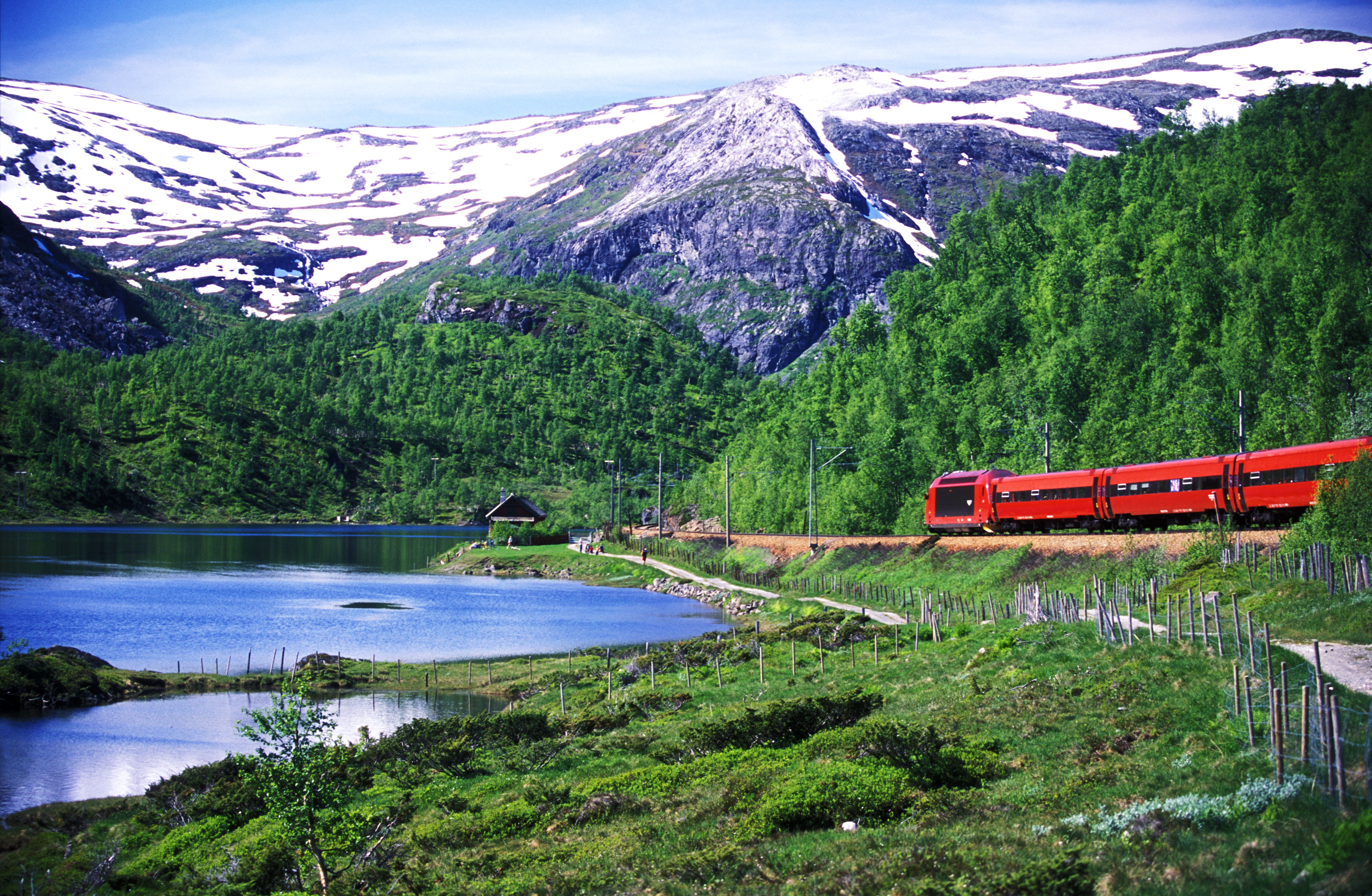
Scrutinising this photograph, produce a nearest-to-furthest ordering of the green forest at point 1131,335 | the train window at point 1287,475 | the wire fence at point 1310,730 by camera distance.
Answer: the wire fence at point 1310,730 → the train window at point 1287,475 → the green forest at point 1131,335

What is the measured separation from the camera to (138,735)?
4269cm

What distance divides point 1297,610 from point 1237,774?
1629cm

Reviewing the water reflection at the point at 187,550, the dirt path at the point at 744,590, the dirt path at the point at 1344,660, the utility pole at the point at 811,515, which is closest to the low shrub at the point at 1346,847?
the dirt path at the point at 1344,660

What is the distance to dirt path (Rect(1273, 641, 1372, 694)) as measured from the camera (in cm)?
2066

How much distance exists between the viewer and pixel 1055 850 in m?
14.9

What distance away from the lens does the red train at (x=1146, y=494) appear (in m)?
49.7

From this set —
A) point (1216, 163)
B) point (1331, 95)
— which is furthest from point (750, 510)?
point (1331, 95)

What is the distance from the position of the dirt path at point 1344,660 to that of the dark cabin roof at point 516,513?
473ft

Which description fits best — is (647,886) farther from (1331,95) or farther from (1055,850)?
(1331,95)

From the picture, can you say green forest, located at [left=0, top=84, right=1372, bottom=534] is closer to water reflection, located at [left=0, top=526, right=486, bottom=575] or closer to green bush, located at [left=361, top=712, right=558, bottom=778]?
water reflection, located at [left=0, top=526, right=486, bottom=575]

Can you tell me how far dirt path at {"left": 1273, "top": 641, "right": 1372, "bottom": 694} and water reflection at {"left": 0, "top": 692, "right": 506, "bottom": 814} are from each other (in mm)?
31345

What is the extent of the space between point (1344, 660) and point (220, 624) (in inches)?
2917

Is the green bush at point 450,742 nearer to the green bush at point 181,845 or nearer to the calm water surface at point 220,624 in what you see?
the green bush at point 181,845

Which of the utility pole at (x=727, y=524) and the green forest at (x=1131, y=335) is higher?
the green forest at (x=1131, y=335)
